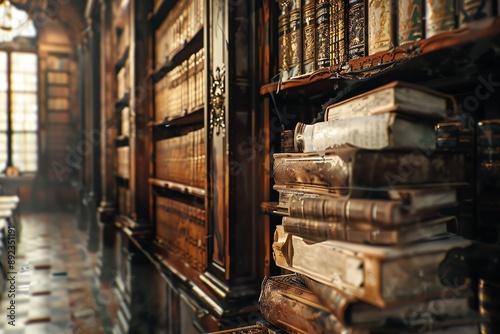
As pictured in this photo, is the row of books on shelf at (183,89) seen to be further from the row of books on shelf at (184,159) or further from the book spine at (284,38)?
the book spine at (284,38)

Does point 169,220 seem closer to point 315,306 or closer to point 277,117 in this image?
point 277,117

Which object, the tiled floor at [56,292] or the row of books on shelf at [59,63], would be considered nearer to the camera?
the tiled floor at [56,292]

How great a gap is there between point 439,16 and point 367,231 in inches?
18.3

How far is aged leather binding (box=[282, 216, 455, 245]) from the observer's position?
729mm

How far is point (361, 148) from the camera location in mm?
783

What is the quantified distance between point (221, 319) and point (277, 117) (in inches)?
30.8

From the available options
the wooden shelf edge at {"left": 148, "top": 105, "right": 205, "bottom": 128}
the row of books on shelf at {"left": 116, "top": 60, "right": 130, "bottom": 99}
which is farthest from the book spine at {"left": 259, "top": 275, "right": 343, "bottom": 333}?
the row of books on shelf at {"left": 116, "top": 60, "right": 130, "bottom": 99}

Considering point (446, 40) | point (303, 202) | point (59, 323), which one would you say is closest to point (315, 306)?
point (303, 202)

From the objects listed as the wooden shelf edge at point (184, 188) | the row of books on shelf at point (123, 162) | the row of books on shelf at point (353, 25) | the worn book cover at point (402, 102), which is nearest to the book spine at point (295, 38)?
the row of books on shelf at point (353, 25)

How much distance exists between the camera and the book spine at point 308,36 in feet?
3.90

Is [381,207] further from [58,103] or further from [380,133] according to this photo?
[58,103]

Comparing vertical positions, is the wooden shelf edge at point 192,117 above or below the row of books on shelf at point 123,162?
above

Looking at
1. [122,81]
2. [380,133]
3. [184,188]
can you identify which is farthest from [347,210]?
[122,81]

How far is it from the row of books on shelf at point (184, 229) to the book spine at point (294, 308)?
0.79m
